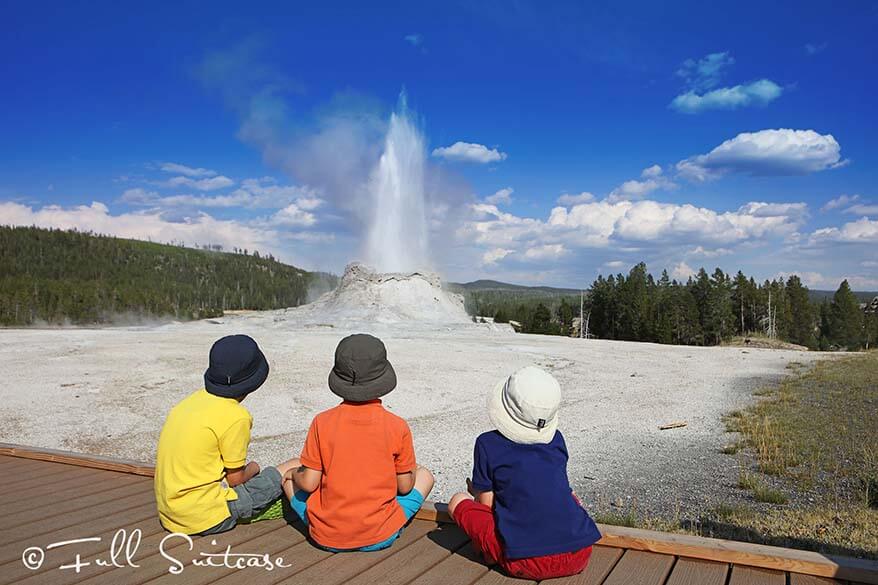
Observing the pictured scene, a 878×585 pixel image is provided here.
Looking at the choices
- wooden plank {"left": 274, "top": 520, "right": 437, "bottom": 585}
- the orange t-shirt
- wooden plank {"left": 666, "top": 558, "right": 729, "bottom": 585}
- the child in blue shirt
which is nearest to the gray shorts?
the orange t-shirt

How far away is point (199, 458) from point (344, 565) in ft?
3.37

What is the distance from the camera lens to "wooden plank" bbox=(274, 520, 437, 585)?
10.3ft

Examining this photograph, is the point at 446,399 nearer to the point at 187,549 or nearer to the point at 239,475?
the point at 239,475

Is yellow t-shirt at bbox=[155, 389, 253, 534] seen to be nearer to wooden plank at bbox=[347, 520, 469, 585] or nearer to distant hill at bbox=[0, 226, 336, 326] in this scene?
wooden plank at bbox=[347, 520, 469, 585]

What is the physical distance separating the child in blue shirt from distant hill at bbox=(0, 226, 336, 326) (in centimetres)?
5079

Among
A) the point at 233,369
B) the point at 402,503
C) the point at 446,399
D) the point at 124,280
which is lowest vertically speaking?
the point at 446,399

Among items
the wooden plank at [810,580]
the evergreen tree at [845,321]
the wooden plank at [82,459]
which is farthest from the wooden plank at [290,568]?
the evergreen tree at [845,321]

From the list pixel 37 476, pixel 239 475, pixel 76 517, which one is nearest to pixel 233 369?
pixel 239 475

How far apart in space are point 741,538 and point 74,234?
6155 inches

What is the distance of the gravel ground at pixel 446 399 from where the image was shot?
27.4 feet

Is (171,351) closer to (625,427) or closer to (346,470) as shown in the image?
(625,427)

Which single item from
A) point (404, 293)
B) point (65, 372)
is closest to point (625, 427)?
point (65, 372)

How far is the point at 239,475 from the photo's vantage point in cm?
378

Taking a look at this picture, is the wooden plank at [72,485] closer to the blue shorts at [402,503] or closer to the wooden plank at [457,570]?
the blue shorts at [402,503]
